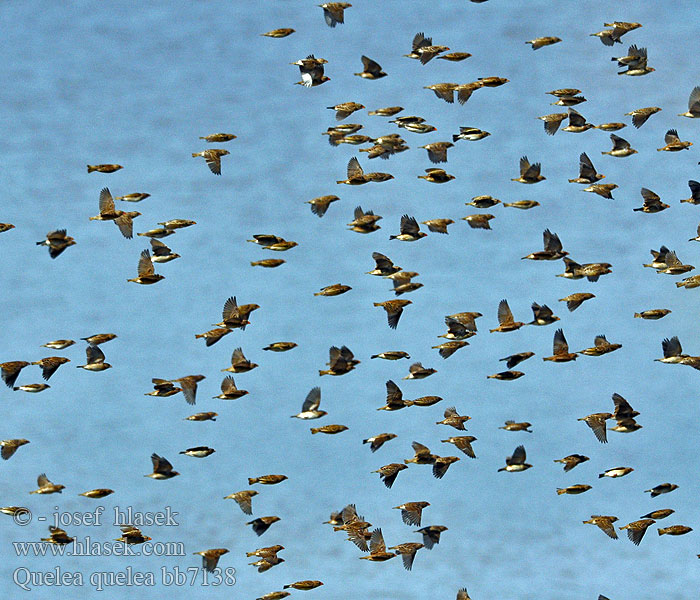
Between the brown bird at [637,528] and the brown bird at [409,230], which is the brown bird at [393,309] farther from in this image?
the brown bird at [637,528]

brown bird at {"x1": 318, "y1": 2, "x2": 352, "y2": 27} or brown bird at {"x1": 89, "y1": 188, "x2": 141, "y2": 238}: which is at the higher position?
brown bird at {"x1": 318, "y1": 2, "x2": 352, "y2": 27}

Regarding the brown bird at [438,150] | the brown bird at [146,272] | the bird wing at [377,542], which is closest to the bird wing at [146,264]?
the brown bird at [146,272]

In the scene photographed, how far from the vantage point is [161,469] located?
109 metres

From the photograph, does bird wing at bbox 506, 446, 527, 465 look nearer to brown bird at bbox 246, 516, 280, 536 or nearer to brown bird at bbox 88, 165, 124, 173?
brown bird at bbox 246, 516, 280, 536

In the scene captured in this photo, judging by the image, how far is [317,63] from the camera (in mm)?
106625

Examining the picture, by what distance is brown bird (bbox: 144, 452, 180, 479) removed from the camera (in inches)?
4259

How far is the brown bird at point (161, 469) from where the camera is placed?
10819 cm

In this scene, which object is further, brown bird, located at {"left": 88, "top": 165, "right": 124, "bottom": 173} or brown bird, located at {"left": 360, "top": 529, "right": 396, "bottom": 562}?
brown bird, located at {"left": 360, "top": 529, "right": 396, "bottom": 562}

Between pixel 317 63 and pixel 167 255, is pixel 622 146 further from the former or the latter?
pixel 167 255

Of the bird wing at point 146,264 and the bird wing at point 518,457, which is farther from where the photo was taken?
the bird wing at point 518,457

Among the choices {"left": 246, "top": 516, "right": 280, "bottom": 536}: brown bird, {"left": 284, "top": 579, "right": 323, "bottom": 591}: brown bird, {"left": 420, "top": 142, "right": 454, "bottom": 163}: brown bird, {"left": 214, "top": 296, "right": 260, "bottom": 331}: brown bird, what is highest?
{"left": 420, "top": 142, "right": 454, "bottom": 163}: brown bird

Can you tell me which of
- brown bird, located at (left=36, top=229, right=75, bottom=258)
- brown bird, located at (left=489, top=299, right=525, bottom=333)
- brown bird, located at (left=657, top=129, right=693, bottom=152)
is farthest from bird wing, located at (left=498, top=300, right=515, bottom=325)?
brown bird, located at (left=36, top=229, right=75, bottom=258)

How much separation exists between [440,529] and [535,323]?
1568cm

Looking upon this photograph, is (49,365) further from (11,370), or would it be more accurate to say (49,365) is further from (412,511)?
(412,511)
